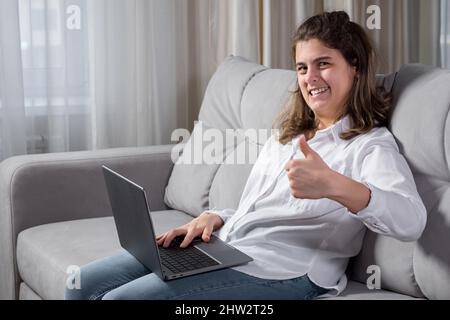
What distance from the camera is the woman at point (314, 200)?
1.42 m

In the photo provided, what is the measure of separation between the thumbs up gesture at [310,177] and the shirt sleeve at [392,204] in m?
0.08

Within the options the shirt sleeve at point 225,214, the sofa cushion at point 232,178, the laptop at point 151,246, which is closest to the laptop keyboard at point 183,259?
the laptop at point 151,246

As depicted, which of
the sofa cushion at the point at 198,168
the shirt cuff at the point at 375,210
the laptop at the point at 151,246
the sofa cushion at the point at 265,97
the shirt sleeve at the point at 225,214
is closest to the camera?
the shirt cuff at the point at 375,210

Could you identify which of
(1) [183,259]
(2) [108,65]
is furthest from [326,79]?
(2) [108,65]

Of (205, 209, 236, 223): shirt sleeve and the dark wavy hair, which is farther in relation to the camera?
(205, 209, 236, 223): shirt sleeve

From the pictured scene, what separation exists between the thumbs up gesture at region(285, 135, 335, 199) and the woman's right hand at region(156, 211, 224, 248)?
0.39 meters

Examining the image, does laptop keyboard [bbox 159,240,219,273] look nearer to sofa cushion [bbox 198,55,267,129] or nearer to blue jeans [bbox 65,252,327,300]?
blue jeans [bbox 65,252,327,300]

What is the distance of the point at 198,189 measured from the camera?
94.3 inches

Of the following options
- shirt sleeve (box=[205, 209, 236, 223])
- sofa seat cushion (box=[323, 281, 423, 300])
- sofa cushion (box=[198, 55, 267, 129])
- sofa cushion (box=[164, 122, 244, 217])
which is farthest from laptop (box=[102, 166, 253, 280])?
sofa cushion (box=[198, 55, 267, 129])

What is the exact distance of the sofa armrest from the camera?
234cm
